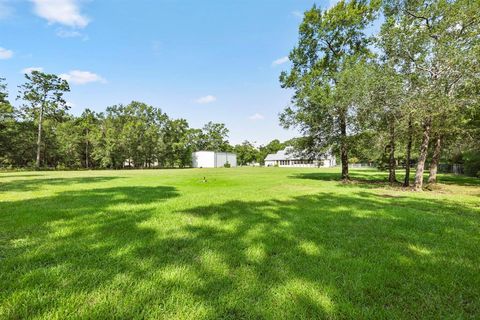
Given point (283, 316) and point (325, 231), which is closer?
point (283, 316)

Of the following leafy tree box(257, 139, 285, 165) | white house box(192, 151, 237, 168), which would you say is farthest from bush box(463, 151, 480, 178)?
leafy tree box(257, 139, 285, 165)

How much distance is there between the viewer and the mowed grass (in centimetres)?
227

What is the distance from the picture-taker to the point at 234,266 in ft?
10.4

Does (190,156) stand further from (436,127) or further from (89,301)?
(89,301)

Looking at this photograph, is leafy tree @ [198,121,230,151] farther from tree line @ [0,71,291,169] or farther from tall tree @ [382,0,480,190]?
tall tree @ [382,0,480,190]

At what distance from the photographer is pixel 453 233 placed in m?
4.78

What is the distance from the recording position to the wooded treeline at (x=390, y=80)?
35.3ft

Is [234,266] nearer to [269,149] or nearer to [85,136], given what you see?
[85,136]

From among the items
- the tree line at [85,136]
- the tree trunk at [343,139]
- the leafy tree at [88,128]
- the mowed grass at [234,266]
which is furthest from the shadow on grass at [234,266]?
the leafy tree at [88,128]

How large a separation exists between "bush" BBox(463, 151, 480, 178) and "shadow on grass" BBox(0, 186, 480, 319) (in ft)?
70.4

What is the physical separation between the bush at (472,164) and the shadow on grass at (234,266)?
21.5 metres

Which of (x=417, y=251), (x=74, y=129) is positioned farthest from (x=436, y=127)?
(x=74, y=129)

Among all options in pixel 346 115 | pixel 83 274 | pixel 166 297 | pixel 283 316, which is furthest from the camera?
pixel 346 115

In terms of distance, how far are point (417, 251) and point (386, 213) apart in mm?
2931
